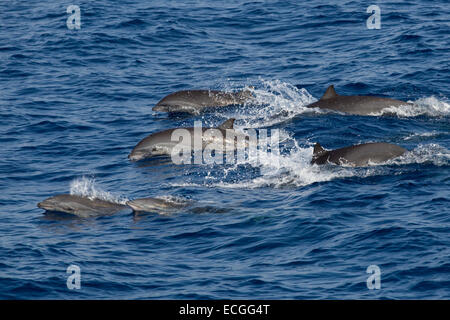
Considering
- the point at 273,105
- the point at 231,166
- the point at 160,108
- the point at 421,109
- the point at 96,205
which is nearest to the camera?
the point at 96,205

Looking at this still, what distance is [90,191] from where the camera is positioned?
24.0 m

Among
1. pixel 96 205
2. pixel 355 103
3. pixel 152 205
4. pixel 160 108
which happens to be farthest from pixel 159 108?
pixel 152 205

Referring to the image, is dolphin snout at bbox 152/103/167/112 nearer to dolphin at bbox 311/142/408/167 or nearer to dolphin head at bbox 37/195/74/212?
dolphin at bbox 311/142/408/167

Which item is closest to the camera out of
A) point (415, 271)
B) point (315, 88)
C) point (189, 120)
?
point (415, 271)

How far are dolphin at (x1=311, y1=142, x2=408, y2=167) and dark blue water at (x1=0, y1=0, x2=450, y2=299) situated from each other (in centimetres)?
31

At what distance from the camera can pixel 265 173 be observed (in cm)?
2461

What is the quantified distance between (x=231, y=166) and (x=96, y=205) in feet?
15.5

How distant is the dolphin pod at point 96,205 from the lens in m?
22.0

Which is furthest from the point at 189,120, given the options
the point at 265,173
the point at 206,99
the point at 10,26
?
the point at 10,26

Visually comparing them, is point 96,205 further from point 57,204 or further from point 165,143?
point 165,143

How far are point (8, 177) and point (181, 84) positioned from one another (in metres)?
10.9

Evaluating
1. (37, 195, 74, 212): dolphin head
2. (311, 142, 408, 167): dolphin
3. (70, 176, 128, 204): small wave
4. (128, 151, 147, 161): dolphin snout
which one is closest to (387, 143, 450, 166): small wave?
(311, 142, 408, 167): dolphin

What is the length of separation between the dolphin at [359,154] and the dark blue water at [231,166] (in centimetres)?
31

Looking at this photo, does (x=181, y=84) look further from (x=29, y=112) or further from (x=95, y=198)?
(x=95, y=198)
